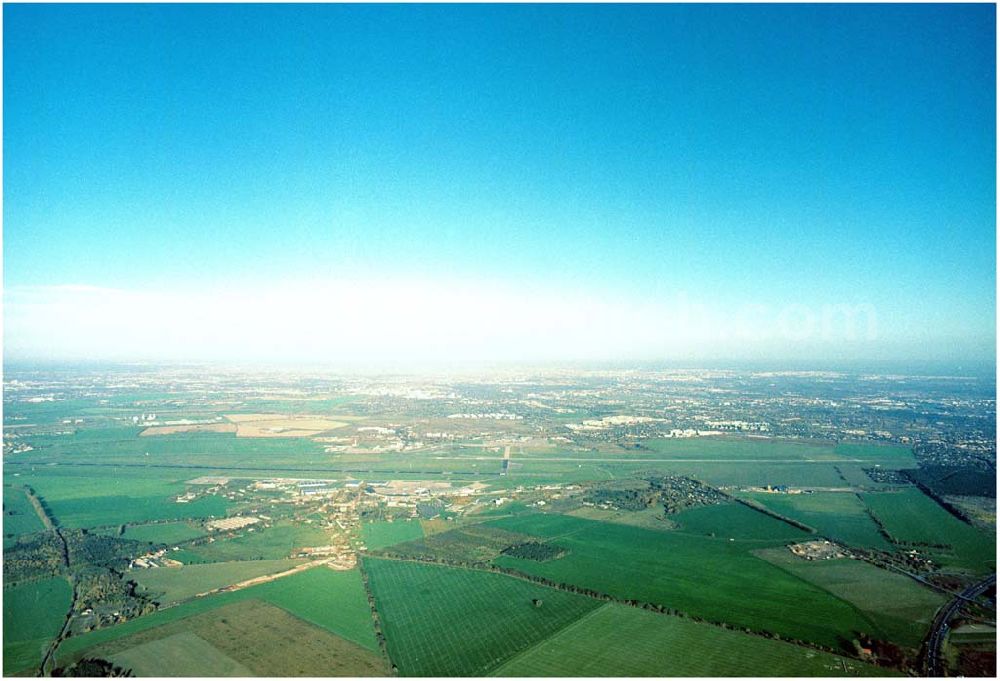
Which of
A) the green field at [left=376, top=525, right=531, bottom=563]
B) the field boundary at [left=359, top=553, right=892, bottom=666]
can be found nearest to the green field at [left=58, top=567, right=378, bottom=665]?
the field boundary at [left=359, top=553, right=892, bottom=666]

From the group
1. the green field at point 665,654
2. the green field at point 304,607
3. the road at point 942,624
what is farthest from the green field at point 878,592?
the green field at point 304,607

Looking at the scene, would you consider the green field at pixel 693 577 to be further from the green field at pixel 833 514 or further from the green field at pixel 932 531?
the green field at pixel 932 531

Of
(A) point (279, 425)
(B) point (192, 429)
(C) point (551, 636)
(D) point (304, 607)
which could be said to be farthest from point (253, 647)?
(A) point (279, 425)

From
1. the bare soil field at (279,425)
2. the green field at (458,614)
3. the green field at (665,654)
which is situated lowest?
the green field at (458,614)

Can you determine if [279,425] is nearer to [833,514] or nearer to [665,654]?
[833,514]

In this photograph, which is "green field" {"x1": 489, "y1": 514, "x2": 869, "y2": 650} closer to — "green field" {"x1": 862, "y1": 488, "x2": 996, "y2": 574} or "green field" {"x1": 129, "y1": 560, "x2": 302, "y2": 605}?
"green field" {"x1": 862, "y1": 488, "x2": 996, "y2": 574}

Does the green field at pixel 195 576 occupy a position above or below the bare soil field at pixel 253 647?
below

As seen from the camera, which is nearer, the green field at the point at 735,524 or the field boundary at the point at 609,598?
the field boundary at the point at 609,598
